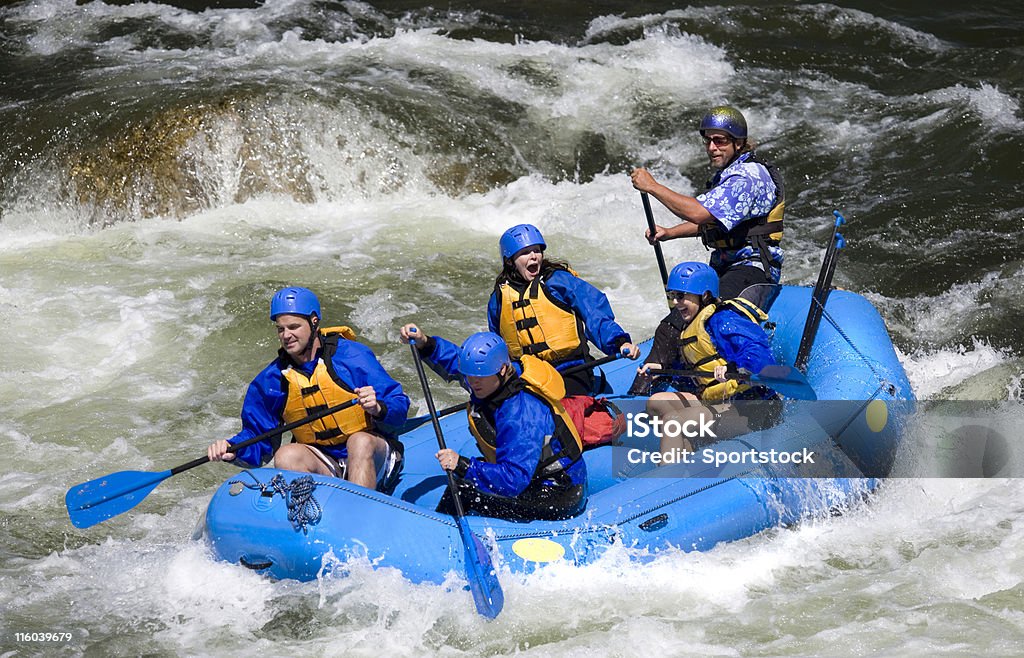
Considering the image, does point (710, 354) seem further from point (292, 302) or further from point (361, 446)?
point (292, 302)

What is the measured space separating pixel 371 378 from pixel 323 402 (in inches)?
8.8

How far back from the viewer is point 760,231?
5.82 meters

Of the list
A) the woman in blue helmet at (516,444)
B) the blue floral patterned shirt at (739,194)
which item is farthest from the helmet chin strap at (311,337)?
the blue floral patterned shirt at (739,194)

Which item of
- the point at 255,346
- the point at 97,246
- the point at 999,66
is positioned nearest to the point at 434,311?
the point at 255,346

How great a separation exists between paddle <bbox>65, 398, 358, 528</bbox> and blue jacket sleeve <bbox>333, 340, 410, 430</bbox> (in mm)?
129

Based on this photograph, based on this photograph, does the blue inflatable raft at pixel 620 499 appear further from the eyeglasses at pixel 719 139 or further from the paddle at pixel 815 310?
the eyeglasses at pixel 719 139

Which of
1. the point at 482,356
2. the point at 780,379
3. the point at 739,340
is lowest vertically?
the point at 780,379

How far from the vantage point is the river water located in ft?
15.9

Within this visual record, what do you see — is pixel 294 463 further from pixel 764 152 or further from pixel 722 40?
pixel 722 40

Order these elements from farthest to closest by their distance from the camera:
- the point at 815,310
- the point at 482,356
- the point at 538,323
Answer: the point at 815,310
the point at 538,323
the point at 482,356

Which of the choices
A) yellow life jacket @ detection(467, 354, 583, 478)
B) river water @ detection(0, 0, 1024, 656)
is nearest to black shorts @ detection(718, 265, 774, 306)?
river water @ detection(0, 0, 1024, 656)

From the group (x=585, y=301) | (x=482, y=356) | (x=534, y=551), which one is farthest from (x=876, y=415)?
(x=482, y=356)

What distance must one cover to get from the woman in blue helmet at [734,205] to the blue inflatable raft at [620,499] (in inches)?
18.4

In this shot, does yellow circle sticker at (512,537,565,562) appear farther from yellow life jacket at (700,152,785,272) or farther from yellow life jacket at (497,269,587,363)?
yellow life jacket at (700,152,785,272)
